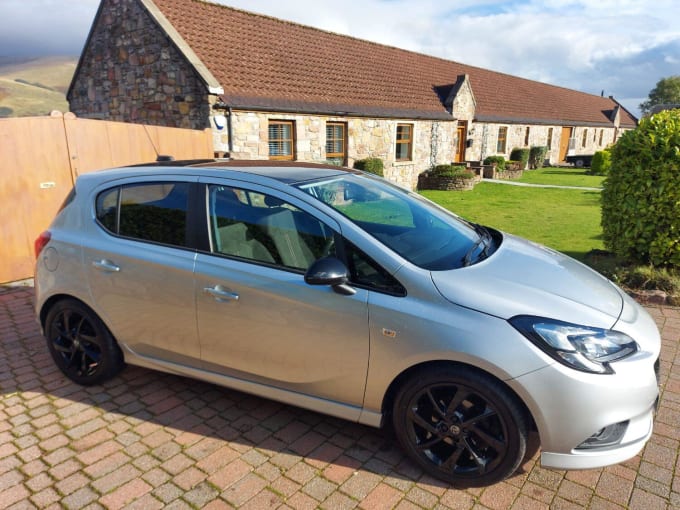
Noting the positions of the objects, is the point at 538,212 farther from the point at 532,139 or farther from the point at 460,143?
the point at 532,139

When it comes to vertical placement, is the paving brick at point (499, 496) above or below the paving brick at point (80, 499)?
above

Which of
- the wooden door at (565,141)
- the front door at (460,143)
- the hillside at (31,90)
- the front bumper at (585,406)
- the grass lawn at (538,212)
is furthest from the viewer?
the hillside at (31,90)

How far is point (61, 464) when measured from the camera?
2828mm

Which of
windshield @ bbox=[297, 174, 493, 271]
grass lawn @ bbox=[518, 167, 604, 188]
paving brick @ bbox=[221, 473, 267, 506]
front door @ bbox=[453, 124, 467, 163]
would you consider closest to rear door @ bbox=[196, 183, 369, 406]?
windshield @ bbox=[297, 174, 493, 271]

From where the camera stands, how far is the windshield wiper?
9.73 ft

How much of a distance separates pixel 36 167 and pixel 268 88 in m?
7.95

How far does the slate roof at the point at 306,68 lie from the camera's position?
12992 mm

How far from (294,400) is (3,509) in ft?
5.44

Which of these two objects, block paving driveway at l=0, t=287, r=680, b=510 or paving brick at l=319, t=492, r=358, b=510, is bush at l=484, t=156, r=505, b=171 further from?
paving brick at l=319, t=492, r=358, b=510

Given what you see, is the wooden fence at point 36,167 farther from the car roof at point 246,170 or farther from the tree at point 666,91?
the tree at point 666,91

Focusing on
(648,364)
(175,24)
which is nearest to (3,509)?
(648,364)

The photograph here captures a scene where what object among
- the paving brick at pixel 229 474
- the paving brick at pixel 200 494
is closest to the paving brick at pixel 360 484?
the paving brick at pixel 229 474

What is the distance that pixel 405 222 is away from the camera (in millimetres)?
3391

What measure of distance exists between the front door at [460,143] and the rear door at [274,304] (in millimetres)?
20991
